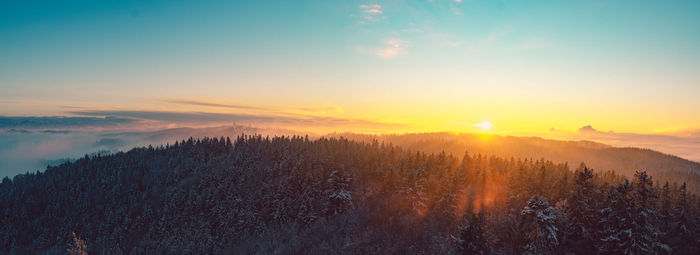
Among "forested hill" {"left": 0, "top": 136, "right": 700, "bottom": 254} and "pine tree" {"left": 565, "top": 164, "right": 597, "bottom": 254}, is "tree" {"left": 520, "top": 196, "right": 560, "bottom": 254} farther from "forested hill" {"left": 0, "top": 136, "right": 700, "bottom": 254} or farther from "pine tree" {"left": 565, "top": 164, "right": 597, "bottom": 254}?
"pine tree" {"left": 565, "top": 164, "right": 597, "bottom": 254}

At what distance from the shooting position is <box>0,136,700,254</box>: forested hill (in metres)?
56.7

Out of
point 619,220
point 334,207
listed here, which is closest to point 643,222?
point 619,220

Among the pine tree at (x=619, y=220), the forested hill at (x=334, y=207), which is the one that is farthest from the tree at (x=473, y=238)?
the pine tree at (x=619, y=220)

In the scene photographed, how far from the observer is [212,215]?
371 ft

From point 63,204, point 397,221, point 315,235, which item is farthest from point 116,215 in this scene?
point 397,221

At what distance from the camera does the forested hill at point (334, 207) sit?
186 ft

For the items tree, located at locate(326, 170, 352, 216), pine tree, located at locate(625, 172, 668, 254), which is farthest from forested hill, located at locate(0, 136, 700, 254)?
tree, located at locate(326, 170, 352, 216)

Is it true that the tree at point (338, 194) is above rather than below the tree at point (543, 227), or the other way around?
below

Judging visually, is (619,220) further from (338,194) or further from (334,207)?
(334,207)

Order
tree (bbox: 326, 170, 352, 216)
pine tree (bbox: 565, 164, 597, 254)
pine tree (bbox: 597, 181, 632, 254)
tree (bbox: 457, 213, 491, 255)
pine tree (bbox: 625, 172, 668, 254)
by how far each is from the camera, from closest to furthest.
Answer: pine tree (bbox: 625, 172, 668, 254) < pine tree (bbox: 597, 181, 632, 254) < tree (bbox: 457, 213, 491, 255) < pine tree (bbox: 565, 164, 597, 254) < tree (bbox: 326, 170, 352, 216)

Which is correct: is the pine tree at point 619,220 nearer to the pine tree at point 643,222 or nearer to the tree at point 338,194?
the pine tree at point 643,222

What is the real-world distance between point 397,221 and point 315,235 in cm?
2503

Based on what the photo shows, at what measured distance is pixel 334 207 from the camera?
9800 centimetres

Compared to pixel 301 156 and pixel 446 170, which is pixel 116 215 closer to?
pixel 301 156
